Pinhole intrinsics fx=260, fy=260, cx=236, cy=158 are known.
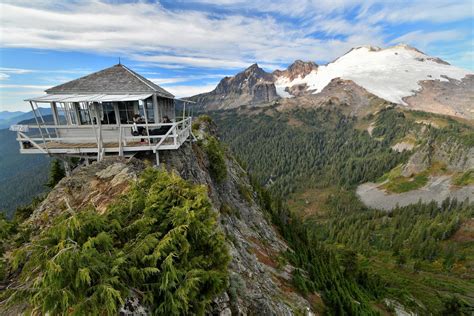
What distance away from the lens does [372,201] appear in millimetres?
163625

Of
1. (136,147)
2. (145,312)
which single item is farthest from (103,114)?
(145,312)

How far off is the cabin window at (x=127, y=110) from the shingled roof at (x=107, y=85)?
50.8 inches

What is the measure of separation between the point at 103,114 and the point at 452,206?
539 ft

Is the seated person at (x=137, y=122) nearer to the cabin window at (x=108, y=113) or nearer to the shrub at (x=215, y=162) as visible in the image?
the cabin window at (x=108, y=113)

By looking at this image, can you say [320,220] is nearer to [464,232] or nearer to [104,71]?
[464,232]

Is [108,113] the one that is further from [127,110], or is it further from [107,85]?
[107,85]

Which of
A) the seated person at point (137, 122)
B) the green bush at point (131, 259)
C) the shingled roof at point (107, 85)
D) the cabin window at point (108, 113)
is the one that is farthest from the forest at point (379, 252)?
the shingled roof at point (107, 85)

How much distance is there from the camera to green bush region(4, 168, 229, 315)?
5.21 meters

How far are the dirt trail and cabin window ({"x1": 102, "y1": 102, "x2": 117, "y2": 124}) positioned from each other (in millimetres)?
164999

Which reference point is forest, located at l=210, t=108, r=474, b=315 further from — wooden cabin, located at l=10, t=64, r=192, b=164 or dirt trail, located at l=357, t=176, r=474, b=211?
wooden cabin, located at l=10, t=64, r=192, b=164

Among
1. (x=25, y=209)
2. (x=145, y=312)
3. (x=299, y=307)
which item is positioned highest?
(x=145, y=312)

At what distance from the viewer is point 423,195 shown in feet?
500

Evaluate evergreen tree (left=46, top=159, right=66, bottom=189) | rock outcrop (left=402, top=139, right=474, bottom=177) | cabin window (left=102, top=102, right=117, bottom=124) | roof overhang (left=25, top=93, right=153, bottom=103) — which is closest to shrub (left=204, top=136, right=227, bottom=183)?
cabin window (left=102, top=102, right=117, bottom=124)

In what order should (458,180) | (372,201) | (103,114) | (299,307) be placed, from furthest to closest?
(372,201) < (458,180) < (103,114) < (299,307)
